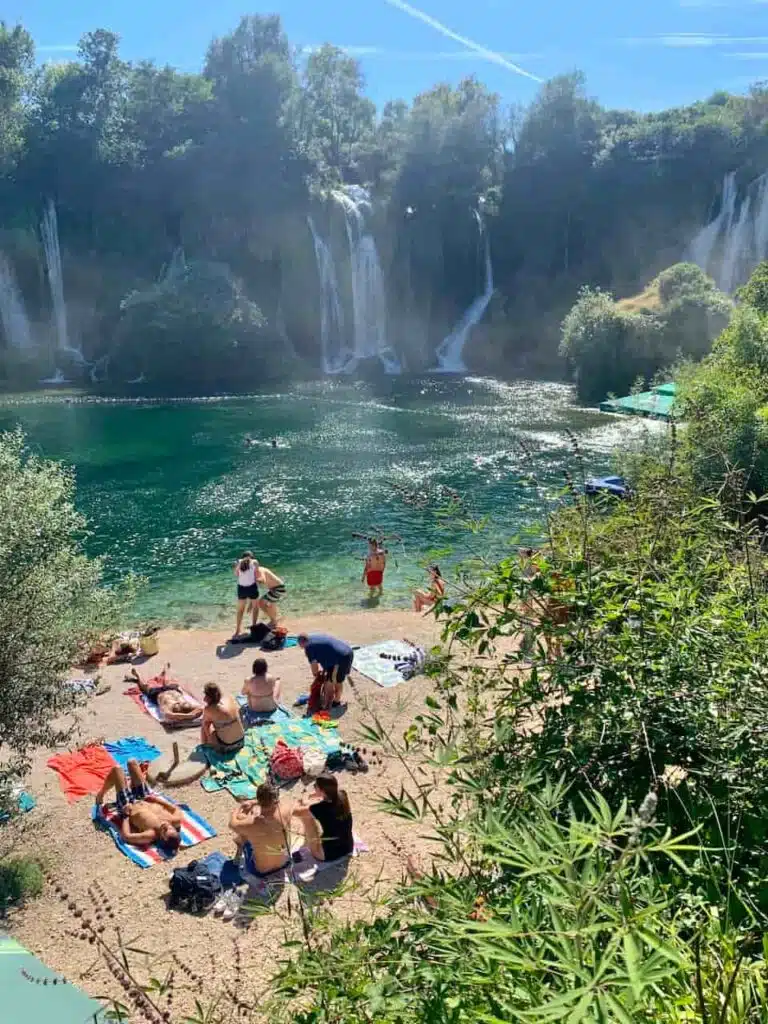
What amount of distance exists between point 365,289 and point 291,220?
645 centimetres

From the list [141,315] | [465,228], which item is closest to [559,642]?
[141,315]

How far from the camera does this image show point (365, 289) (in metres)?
51.2

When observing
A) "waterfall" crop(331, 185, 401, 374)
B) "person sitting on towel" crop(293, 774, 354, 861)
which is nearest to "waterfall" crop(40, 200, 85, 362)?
"waterfall" crop(331, 185, 401, 374)

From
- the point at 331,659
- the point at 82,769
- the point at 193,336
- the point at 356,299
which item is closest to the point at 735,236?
the point at 356,299

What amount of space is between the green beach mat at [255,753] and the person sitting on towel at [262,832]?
4.61 ft

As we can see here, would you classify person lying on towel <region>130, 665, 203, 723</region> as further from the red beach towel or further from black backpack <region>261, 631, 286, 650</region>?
black backpack <region>261, 631, 286, 650</region>

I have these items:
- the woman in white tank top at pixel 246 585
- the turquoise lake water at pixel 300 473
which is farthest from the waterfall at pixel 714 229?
the woman in white tank top at pixel 246 585

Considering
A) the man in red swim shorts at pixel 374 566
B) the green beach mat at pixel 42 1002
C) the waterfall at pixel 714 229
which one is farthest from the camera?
the waterfall at pixel 714 229

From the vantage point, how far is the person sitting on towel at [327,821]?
22.8ft

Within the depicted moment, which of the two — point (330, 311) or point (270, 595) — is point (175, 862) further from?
point (330, 311)

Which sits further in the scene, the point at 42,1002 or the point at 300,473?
the point at 300,473

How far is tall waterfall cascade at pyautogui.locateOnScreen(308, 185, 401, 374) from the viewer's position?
50312 mm

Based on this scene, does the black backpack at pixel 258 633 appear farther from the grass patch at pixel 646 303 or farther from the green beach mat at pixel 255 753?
the grass patch at pixel 646 303

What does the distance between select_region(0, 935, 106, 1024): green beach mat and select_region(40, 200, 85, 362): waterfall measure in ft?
159
